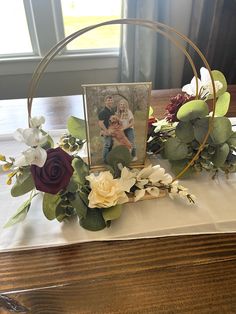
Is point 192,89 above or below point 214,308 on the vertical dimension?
above

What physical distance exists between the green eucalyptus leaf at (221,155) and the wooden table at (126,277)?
18 centimetres

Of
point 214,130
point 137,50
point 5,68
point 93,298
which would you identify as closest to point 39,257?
point 93,298

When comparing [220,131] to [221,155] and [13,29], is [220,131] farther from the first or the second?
[13,29]

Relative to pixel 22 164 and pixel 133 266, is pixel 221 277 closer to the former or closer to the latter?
pixel 133 266

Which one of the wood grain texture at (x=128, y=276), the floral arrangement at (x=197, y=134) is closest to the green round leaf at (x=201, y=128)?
the floral arrangement at (x=197, y=134)

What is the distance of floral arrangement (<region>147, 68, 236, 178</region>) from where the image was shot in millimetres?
602

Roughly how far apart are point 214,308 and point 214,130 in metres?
0.37

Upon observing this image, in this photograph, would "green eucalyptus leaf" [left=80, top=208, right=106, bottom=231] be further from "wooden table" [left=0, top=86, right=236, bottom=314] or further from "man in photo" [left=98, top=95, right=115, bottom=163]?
"man in photo" [left=98, top=95, right=115, bottom=163]

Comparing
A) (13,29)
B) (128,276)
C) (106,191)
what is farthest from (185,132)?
(13,29)

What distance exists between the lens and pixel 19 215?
1.77ft

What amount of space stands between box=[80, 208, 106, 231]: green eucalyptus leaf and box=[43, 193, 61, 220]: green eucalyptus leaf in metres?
0.06

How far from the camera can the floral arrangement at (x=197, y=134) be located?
0.60 metres

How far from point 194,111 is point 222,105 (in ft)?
0.41

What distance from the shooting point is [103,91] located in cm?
53
